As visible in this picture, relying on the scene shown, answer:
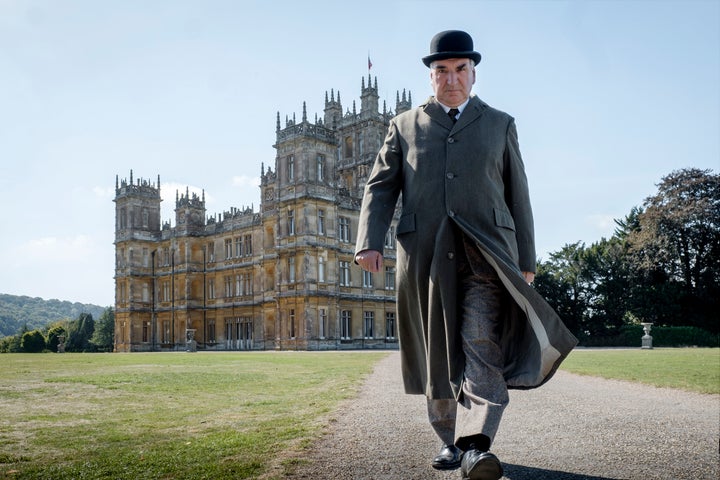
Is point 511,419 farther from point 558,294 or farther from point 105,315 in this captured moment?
point 105,315

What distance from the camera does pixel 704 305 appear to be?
44.4 m

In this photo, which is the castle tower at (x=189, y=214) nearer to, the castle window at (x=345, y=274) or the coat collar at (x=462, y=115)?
the castle window at (x=345, y=274)

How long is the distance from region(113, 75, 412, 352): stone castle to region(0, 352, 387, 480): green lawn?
29.9 meters

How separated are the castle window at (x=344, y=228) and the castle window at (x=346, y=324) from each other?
4.60 meters

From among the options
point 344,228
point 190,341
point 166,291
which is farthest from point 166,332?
point 344,228

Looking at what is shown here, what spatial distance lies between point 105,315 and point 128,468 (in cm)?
8075

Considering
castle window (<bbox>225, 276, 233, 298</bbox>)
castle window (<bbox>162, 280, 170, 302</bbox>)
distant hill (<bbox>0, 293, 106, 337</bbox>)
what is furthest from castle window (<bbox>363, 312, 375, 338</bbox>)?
distant hill (<bbox>0, 293, 106, 337</bbox>)

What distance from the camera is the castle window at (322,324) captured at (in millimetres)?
41016

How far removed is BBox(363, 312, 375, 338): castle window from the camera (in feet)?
146

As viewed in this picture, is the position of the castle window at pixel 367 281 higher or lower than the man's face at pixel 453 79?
higher

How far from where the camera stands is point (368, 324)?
147 feet

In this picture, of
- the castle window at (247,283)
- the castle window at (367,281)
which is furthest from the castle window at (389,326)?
the castle window at (247,283)

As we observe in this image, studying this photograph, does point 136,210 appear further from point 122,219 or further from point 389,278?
point 389,278

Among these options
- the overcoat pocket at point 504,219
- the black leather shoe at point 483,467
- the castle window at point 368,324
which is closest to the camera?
the black leather shoe at point 483,467
